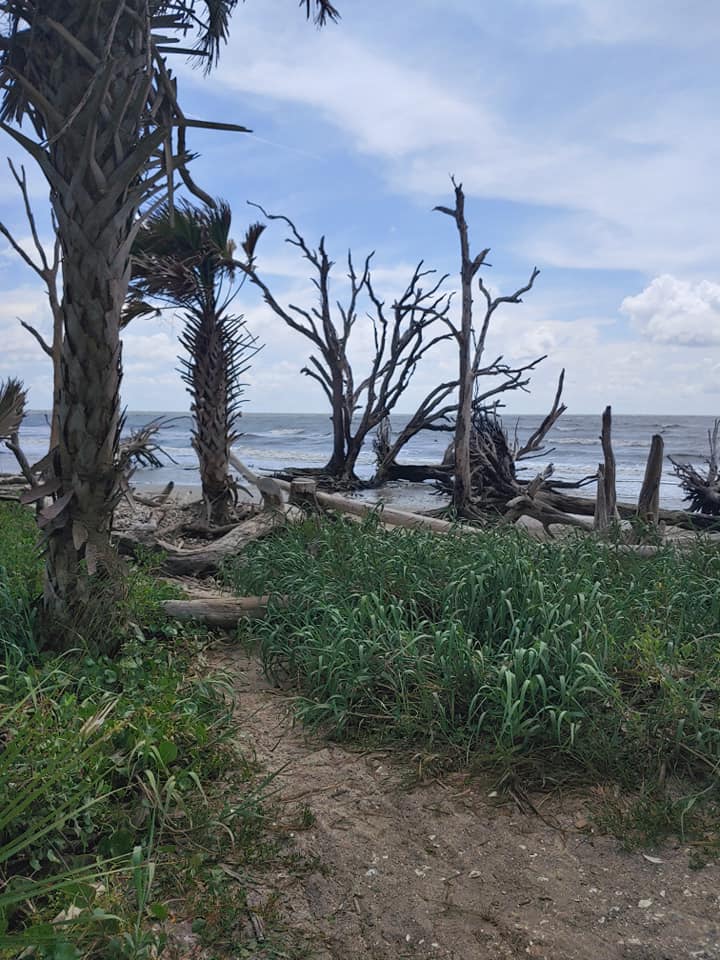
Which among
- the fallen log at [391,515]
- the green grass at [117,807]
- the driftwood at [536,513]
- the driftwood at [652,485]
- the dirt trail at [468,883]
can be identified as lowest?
the dirt trail at [468,883]

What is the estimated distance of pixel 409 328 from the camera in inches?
650

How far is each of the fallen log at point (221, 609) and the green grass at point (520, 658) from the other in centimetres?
15

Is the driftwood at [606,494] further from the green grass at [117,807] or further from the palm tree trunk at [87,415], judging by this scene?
the palm tree trunk at [87,415]

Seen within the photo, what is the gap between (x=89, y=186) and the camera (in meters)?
3.91

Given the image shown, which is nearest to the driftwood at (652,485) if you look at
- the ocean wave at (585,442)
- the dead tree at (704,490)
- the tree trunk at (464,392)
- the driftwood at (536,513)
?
the driftwood at (536,513)

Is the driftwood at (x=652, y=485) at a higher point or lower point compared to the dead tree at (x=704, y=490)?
higher

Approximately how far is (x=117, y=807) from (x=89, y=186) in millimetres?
2954

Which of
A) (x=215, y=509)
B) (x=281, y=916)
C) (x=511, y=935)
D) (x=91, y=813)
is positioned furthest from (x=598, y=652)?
(x=215, y=509)

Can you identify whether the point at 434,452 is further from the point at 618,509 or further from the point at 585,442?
the point at 618,509

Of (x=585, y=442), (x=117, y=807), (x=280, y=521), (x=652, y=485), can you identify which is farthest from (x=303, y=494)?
(x=585, y=442)

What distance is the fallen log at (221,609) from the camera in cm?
501

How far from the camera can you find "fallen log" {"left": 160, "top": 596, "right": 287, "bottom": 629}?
197 inches

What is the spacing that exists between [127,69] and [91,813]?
3.51 meters

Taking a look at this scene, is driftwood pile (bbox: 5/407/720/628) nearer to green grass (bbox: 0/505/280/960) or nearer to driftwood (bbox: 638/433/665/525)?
driftwood (bbox: 638/433/665/525)
